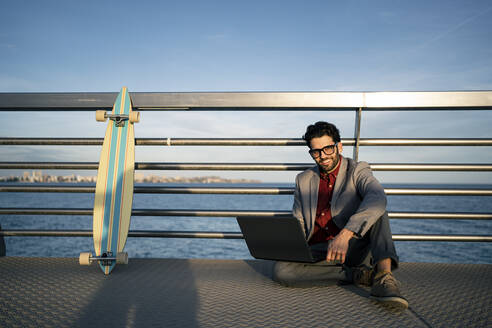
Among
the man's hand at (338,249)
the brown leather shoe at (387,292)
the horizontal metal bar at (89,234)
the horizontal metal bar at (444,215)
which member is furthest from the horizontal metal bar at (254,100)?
the brown leather shoe at (387,292)

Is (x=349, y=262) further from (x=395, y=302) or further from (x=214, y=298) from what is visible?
(x=214, y=298)

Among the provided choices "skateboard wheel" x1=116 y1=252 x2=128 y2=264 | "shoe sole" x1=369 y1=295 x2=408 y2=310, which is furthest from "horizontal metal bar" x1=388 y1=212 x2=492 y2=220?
"skateboard wheel" x1=116 y1=252 x2=128 y2=264

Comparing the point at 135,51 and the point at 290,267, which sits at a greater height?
the point at 135,51

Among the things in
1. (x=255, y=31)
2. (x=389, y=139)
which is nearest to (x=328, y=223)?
(x=389, y=139)

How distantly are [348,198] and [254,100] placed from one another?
791 millimetres

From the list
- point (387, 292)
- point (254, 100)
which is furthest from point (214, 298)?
point (254, 100)

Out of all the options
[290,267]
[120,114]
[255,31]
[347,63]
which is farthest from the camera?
[347,63]

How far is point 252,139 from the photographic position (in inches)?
85.8

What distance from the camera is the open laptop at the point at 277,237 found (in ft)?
4.88

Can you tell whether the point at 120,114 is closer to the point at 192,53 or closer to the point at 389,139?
the point at 389,139

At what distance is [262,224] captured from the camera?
155 cm

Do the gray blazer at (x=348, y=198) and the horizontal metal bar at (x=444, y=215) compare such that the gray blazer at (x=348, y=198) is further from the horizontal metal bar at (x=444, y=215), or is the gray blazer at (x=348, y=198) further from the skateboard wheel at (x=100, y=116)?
the skateboard wheel at (x=100, y=116)

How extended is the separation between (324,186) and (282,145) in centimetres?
40

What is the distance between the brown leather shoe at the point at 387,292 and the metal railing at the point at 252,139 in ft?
2.07
